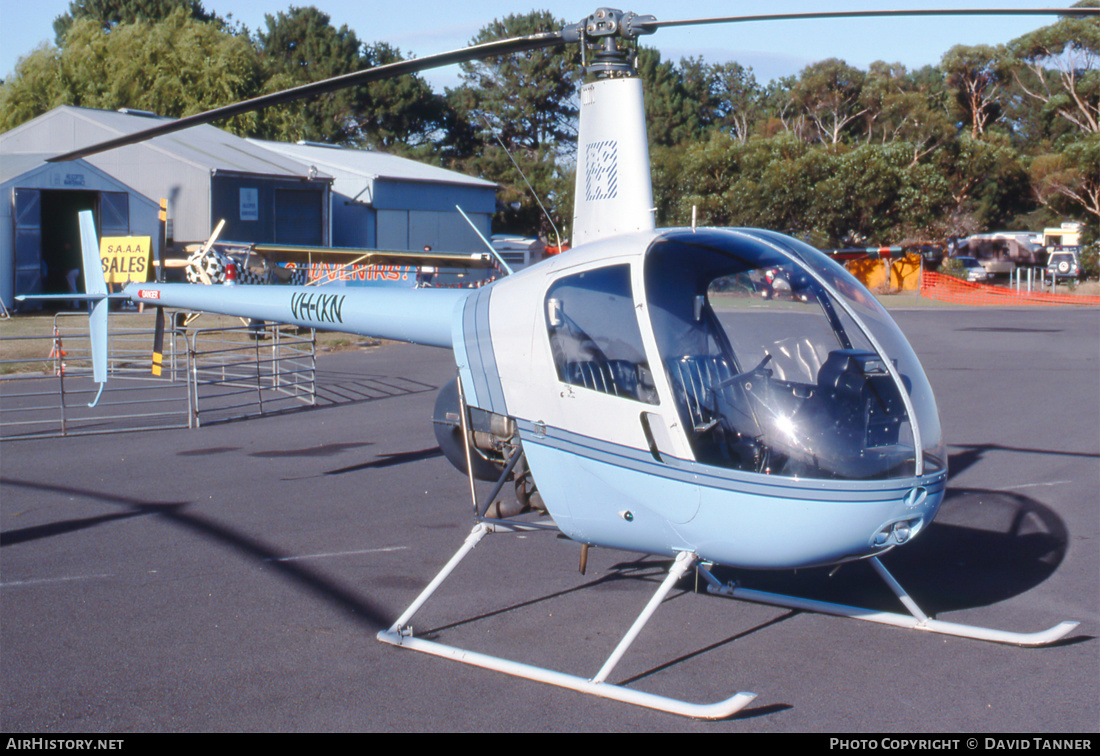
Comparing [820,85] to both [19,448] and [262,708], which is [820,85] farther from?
[262,708]

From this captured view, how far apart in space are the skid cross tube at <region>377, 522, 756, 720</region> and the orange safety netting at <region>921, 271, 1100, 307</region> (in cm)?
4010

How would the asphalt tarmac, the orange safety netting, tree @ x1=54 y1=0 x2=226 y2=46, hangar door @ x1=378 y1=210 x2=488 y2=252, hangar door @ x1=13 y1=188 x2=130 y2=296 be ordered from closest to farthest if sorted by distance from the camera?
1. the asphalt tarmac
2. hangar door @ x1=13 y1=188 x2=130 y2=296
3. hangar door @ x1=378 y1=210 x2=488 y2=252
4. the orange safety netting
5. tree @ x1=54 y1=0 x2=226 y2=46

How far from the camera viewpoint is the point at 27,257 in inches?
1161

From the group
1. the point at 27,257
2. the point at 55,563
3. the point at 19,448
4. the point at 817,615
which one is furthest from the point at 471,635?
the point at 27,257

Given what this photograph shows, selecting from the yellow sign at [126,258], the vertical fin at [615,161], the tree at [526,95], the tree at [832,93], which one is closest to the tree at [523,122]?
the tree at [526,95]

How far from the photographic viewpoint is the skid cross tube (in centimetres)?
447

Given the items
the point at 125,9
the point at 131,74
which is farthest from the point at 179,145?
the point at 125,9

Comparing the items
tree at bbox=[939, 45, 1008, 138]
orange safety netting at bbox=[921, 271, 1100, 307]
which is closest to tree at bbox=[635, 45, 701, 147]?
tree at bbox=[939, 45, 1008, 138]

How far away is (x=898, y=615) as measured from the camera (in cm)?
572

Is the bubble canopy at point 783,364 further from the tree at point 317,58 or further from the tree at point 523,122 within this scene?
the tree at point 317,58

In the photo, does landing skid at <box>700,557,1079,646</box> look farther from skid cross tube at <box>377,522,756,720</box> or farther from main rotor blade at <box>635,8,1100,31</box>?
main rotor blade at <box>635,8,1100,31</box>

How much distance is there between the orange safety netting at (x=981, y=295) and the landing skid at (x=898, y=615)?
38640 mm

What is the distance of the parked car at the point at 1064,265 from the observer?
48.2 metres

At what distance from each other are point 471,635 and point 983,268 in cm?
5444
